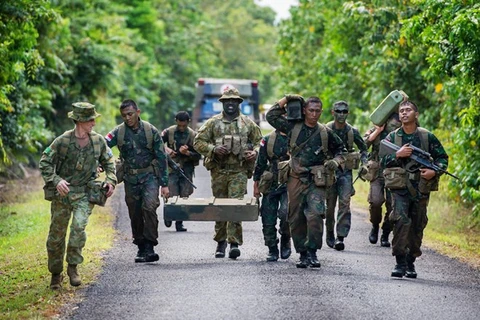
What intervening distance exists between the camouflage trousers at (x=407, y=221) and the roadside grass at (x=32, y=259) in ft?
11.2

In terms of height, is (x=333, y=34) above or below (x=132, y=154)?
above

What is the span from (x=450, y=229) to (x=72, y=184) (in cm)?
879

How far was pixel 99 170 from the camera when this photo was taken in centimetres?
1230

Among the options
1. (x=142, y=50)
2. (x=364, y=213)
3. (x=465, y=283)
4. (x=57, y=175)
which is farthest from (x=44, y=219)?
(x=142, y=50)

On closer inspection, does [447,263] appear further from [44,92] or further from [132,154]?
[44,92]

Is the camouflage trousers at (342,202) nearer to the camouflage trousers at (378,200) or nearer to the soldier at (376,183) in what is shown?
the soldier at (376,183)

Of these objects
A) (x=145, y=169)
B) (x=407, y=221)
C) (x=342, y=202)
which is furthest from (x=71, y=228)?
(x=342, y=202)

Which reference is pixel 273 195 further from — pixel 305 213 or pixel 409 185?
pixel 409 185

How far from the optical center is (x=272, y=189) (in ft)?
44.4

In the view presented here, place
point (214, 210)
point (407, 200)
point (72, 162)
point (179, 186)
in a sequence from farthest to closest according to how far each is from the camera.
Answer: point (179, 186) < point (214, 210) < point (407, 200) < point (72, 162)

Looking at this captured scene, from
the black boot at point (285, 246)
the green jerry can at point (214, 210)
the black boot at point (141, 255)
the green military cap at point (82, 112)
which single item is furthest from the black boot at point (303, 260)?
the green military cap at point (82, 112)

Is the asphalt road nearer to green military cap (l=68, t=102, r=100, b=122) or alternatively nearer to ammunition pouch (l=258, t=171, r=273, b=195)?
ammunition pouch (l=258, t=171, r=273, b=195)

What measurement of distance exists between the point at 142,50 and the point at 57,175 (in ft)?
140

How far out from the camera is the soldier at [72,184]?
11602 mm
